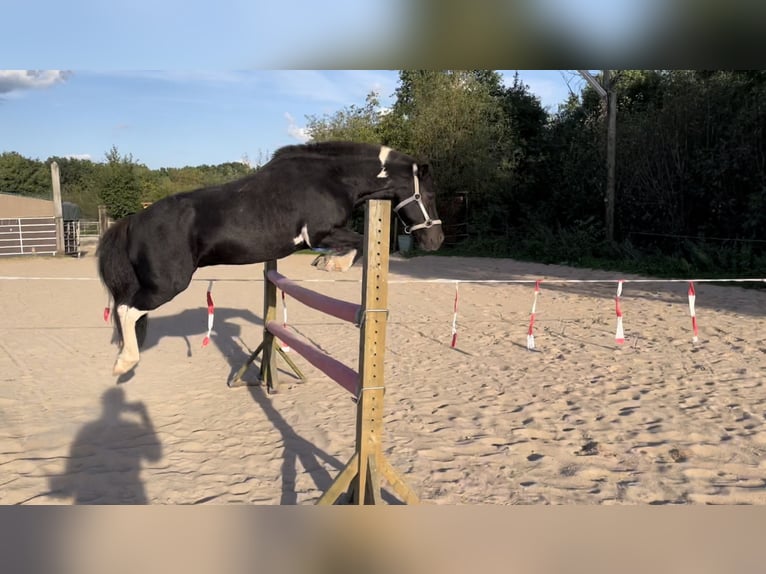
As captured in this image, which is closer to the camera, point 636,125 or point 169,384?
point 169,384

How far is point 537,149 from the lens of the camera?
1841cm

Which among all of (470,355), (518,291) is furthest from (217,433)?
(518,291)

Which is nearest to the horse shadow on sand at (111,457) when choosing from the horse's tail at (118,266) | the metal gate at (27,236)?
the horse's tail at (118,266)

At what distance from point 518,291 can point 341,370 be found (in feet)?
26.3

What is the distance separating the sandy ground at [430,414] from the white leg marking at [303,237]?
1269 millimetres

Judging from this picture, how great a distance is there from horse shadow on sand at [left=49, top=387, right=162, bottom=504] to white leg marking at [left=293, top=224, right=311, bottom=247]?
151 cm

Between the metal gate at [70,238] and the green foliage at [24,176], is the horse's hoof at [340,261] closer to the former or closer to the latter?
the metal gate at [70,238]

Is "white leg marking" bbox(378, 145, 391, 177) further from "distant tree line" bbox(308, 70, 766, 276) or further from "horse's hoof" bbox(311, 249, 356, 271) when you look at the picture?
"distant tree line" bbox(308, 70, 766, 276)

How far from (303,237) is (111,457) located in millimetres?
1705

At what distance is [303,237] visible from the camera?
10.4ft

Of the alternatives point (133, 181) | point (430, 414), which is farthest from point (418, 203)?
point (133, 181)

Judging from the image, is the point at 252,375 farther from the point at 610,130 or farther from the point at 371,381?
the point at 610,130

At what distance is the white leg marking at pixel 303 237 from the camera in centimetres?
315

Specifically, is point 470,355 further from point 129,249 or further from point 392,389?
point 129,249
